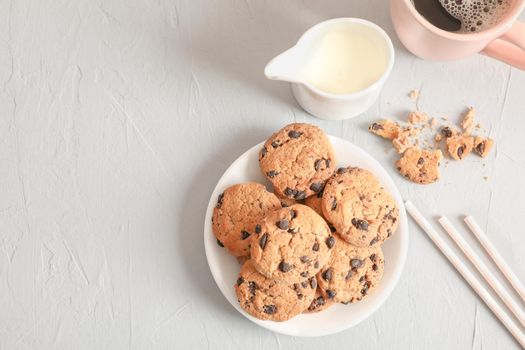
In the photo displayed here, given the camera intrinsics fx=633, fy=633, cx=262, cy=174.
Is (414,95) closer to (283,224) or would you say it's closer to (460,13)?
(460,13)

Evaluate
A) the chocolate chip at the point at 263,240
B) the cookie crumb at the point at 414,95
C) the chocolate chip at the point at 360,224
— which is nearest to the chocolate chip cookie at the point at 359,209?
the chocolate chip at the point at 360,224

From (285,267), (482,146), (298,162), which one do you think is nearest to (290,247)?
(285,267)

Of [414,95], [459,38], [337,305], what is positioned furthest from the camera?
[414,95]

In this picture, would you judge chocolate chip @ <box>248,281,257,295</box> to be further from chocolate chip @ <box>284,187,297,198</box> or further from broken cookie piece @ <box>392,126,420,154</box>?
broken cookie piece @ <box>392,126,420,154</box>

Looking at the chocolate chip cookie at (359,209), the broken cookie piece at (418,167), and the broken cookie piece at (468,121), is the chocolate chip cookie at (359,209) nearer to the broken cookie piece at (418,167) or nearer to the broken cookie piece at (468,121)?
the broken cookie piece at (418,167)

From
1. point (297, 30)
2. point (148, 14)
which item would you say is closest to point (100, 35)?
point (148, 14)

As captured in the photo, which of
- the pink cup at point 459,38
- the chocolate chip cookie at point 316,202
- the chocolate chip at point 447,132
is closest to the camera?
the pink cup at point 459,38
